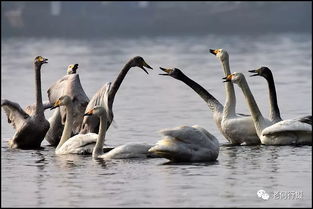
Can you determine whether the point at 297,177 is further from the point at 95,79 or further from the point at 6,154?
the point at 95,79

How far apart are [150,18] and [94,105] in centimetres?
13712

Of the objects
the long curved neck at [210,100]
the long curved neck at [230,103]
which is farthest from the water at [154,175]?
the long curved neck at [230,103]

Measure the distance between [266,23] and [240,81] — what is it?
13558 cm

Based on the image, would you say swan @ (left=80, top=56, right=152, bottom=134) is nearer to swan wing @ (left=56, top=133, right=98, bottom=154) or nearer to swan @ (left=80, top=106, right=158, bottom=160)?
swan wing @ (left=56, top=133, right=98, bottom=154)

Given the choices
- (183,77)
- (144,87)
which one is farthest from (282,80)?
(183,77)

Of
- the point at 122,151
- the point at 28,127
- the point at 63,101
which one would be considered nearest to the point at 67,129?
the point at 63,101

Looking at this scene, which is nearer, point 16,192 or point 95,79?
point 16,192

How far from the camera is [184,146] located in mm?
18766

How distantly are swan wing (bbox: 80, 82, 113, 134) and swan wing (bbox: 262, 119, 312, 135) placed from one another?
8.26 feet

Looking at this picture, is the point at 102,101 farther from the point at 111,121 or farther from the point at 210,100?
the point at 210,100

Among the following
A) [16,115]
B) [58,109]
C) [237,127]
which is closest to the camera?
[237,127]

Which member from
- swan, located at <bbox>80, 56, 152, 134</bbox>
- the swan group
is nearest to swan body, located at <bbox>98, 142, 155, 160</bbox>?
the swan group

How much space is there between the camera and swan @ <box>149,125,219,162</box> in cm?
1864

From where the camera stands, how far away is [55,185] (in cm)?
1723
